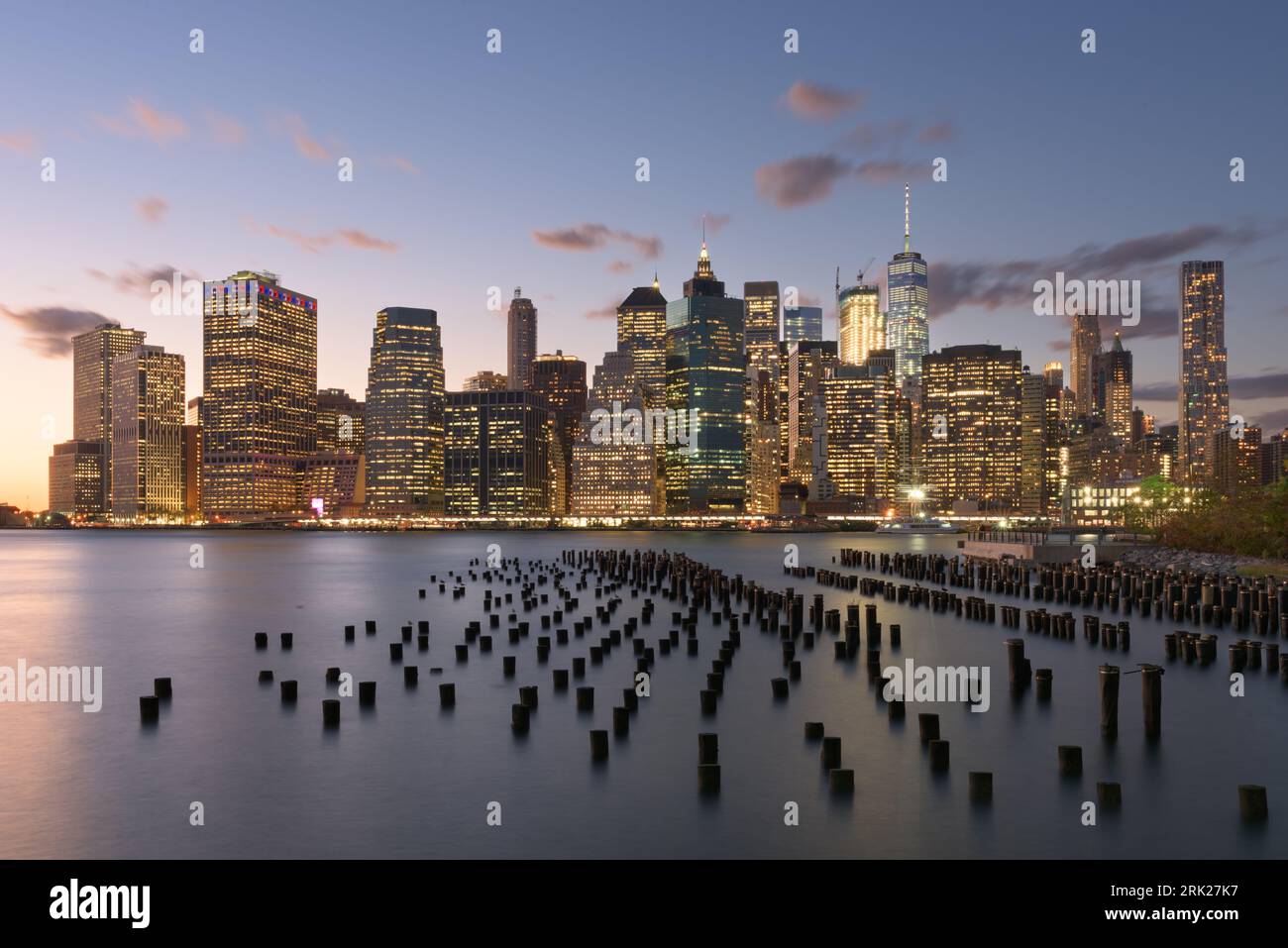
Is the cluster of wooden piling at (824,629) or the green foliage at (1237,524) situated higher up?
the green foliage at (1237,524)

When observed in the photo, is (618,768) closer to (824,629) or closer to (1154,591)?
(824,629)

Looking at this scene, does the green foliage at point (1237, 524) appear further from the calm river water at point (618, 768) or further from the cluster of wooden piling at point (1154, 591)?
the calm river water at point (618, 768)

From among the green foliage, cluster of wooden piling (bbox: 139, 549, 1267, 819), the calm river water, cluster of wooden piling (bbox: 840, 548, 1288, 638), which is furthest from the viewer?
the green foliage

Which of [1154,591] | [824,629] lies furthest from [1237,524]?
[824,629]

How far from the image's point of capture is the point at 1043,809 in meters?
17.0

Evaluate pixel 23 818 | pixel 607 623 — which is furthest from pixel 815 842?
pixel 607 623

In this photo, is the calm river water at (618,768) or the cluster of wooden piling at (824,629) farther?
the cluster of wooden piling at (824,629)

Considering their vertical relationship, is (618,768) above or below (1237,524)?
below

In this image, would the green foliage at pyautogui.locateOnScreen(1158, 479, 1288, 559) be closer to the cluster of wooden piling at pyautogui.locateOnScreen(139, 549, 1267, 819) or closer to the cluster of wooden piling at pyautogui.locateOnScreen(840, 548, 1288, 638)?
the cluster of wooden piling at pyautogui.locateOnScreen(840, 548, 1288, 638)

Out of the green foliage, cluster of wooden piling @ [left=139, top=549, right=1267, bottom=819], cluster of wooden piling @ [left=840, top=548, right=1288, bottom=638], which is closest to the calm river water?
cluster of wooden piling @ [left=139, top=549, right=1267, bottom=819]

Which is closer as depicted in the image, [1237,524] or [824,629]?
[824,629]

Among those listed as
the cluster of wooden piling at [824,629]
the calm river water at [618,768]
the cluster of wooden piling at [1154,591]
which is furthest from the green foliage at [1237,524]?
the calm river water at [618,768]

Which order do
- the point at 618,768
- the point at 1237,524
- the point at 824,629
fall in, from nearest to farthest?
the point at 618,768 → the point at 824,629 → the point at 1237,524
